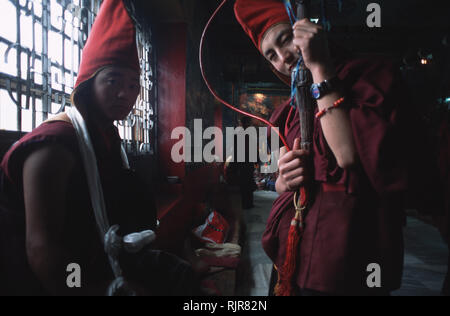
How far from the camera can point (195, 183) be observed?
4.41 meters

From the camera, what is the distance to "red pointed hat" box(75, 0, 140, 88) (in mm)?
1106

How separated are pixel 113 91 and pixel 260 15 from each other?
729mm

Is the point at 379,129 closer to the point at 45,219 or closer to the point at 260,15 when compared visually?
the point at 260,15

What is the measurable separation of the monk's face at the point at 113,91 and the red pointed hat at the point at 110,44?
3 cm

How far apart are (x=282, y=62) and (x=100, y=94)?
823 mm

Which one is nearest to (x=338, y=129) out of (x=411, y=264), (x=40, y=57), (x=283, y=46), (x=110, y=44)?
(x=283, y=46)

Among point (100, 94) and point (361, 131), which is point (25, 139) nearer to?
point (100, 94)

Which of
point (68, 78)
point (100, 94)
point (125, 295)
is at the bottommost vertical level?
point (125, 295)

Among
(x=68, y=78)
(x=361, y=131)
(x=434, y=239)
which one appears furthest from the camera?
(x=434, y=239)

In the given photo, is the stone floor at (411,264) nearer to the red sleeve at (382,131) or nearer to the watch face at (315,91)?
the red sleeve at (382,131)

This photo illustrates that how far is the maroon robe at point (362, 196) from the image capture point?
2.32ft

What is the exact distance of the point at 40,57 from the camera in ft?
4.76
